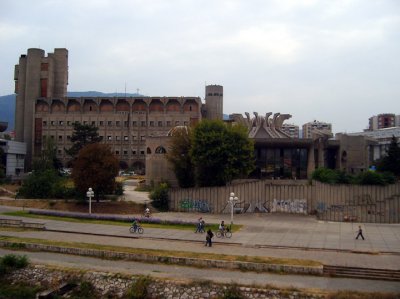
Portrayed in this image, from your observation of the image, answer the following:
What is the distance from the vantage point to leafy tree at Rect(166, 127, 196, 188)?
54203 millimetres

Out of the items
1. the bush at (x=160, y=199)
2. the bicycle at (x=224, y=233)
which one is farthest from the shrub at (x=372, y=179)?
the bush at (x=160, y=199)

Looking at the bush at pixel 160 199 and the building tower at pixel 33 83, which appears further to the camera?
the building tower at pixel 33 83

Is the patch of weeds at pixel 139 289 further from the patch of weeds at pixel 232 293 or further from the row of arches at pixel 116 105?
the row of arches at pixel 116 105

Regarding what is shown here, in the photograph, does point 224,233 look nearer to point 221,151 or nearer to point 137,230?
point 137,230

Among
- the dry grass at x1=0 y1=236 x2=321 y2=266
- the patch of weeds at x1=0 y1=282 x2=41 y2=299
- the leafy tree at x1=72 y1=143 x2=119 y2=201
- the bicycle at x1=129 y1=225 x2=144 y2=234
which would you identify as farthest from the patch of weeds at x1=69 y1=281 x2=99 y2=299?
the leafy tree at x1=72 y1=143 x2=119 y2=201

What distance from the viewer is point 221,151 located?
4922 centimetres

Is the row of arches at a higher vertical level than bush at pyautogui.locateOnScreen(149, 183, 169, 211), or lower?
higher

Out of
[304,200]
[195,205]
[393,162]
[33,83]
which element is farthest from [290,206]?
[33,83]

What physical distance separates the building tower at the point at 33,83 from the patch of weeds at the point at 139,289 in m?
90.5

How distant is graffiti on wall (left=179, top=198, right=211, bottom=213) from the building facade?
192ft

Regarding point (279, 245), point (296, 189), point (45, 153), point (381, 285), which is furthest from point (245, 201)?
point (45, 153)

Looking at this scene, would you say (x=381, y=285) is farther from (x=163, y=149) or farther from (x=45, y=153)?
(x=45, y=153)

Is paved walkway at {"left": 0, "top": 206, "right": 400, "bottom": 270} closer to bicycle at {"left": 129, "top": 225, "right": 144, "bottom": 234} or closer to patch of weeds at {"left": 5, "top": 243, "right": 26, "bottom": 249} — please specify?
bicycle at {"left": 129, "top": 225, "right": 144, "bottom": 234}

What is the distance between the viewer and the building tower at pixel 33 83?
349 feet
